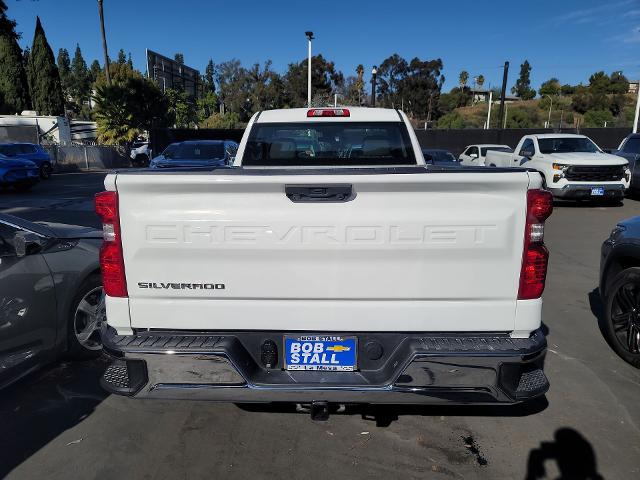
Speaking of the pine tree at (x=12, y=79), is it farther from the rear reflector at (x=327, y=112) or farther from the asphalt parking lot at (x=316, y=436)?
the asphalt parking lot at (x=316, y=436)

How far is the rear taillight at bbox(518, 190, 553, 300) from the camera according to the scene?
2549 mm

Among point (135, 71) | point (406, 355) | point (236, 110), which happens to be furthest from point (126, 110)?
point (406, 355)

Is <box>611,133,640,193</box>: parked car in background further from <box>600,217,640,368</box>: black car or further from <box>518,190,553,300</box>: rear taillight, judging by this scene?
<box>518,190,553,300</box>: rear taillight

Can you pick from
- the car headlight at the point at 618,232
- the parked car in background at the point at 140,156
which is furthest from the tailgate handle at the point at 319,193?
the parked car in background at the point at 140,156

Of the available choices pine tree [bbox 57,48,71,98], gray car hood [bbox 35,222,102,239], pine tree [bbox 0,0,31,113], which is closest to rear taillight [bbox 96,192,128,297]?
gray car hood [bbox 35,222,102,239]

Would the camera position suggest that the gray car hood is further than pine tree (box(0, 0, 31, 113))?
No

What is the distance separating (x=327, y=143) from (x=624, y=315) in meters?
3.10

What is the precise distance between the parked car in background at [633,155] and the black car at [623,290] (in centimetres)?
1224

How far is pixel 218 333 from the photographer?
2.72m

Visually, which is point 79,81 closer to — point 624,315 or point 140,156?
point 140,156

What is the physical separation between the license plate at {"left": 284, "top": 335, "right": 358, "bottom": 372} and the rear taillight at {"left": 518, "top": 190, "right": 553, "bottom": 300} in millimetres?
912

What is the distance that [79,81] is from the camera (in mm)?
118312

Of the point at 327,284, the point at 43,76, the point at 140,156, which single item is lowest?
the point at 140,156

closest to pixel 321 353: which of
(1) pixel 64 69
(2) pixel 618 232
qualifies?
(2) pixel 618 232
